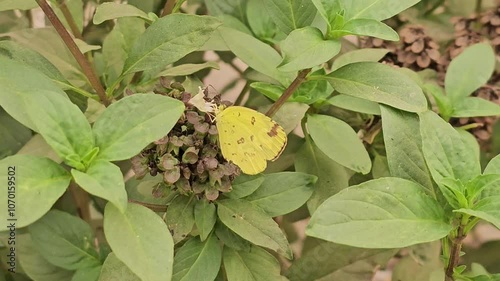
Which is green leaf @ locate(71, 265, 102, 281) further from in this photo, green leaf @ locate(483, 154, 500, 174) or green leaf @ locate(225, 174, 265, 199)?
green leaf @ locate(483, 154, 500, 174)

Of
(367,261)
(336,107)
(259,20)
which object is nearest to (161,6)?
(259,20)

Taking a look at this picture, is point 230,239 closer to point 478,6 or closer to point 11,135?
point 11,135

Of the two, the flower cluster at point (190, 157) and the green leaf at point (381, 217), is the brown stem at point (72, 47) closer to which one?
the flower cluster at point (190, 157)

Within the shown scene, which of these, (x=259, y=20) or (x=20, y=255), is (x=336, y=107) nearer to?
(x=259, y=20)

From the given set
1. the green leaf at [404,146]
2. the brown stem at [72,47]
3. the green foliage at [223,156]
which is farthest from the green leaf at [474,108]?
the brown stem at [72,47]

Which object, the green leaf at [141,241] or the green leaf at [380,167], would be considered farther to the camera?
the green leaf at [380,167]

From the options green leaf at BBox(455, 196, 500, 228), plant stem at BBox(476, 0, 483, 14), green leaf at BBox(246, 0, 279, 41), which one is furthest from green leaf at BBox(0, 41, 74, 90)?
plant stem at BBox(476, 0, 483, 14)
